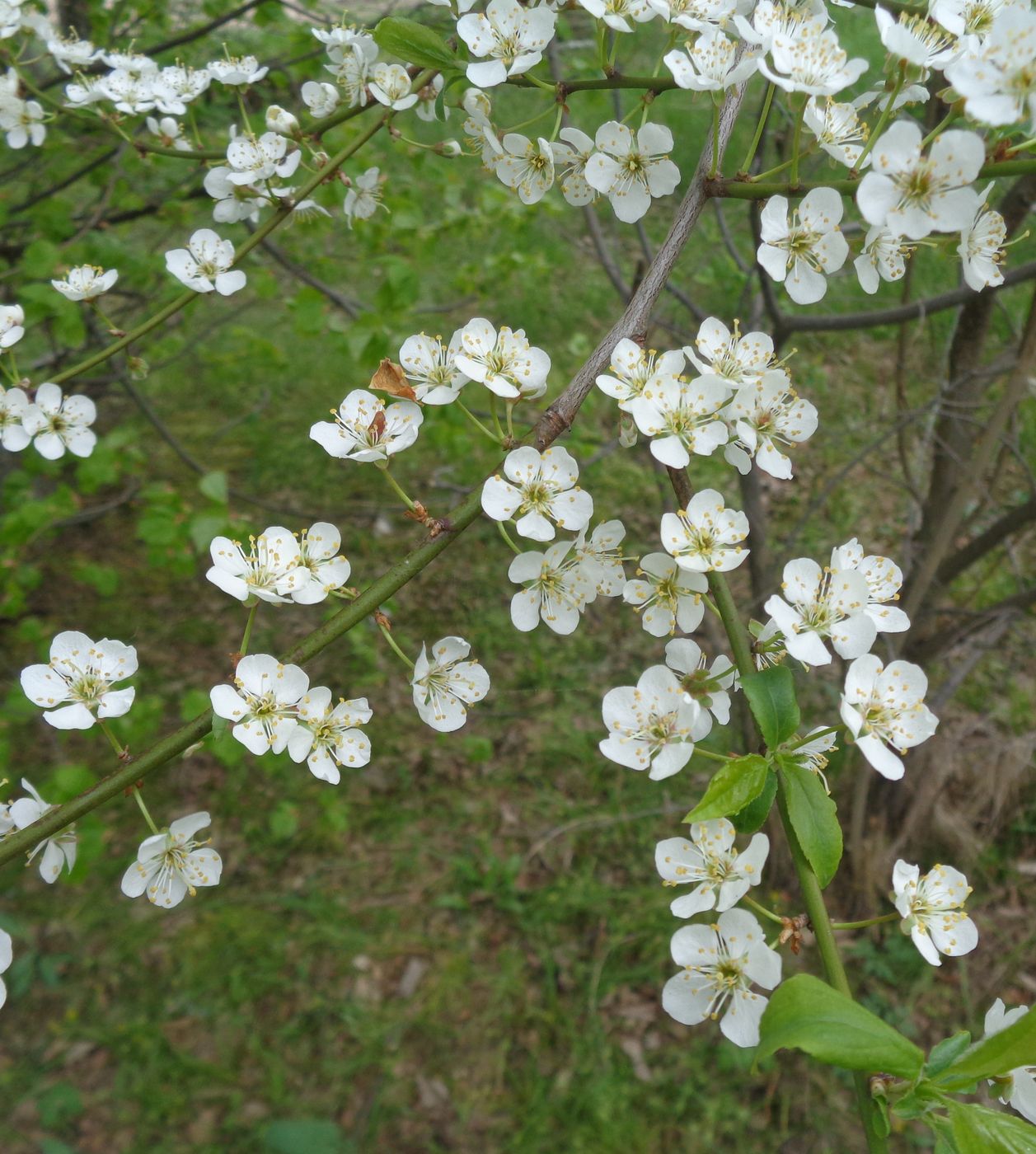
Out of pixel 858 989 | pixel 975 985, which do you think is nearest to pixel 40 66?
pixel 858 989

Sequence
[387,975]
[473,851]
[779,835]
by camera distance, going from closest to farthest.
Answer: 1. [779,835]
2. [387,975]
3. [473,851]

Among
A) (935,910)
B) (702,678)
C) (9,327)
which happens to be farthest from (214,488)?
(935,910)

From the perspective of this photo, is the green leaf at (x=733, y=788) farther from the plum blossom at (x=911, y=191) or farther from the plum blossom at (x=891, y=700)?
the plum blossom at (x=911, y=191)

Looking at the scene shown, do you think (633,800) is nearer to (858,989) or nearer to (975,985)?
(858,989)

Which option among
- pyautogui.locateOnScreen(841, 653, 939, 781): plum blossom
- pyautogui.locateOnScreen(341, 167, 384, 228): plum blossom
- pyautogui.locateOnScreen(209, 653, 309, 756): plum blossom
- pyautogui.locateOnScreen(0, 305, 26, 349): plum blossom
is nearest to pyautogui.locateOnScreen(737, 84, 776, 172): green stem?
pyautogui.locateOnScreen(841, 653, 939, 781): plum blossom

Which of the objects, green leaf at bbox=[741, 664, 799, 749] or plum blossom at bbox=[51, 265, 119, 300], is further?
plum blossom at bbox=[51, 265, 119, 300]

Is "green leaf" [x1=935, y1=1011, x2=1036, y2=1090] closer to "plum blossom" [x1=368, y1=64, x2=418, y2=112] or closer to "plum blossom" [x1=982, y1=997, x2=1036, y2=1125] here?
"plum blossom" [x1=982, y1=997, x2=1036, y2=1125]

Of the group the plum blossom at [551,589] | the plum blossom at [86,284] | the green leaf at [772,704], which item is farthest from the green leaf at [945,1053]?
the plum blossom at [86,284]
